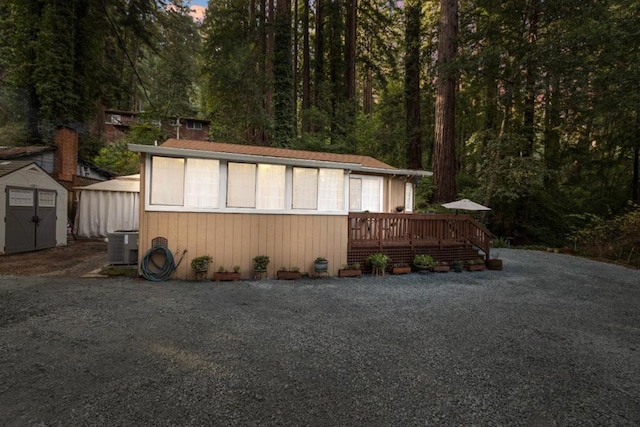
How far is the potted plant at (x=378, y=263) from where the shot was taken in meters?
6.65

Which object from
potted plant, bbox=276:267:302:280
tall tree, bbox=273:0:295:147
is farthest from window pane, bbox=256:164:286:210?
tall tree, bbox=273:0:295:147

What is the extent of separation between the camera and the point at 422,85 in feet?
54.9

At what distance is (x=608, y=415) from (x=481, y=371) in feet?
2.64

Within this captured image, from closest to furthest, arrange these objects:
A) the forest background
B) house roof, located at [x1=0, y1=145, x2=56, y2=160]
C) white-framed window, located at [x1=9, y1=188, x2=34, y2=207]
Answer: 1. white-framed window, located at [x1=9, y1=188, x2=34, y2=207]
2. the forest background
3. house roof, located at [x1=0, y1=145, x2=56, y2=160]

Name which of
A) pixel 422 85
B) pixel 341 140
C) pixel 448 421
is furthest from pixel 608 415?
pixel 422 85

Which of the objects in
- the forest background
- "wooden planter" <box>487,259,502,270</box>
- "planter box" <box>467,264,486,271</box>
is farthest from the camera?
the forest background

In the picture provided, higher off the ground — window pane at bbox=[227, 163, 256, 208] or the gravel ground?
window pane at bbox=[227, 163, 256, 208]

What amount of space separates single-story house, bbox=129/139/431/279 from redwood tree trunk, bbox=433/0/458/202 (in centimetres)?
544

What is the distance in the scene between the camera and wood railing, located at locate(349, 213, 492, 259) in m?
6.91

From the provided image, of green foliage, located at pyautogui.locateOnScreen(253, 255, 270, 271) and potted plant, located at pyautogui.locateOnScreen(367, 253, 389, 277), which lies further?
potted plant, located at pyautogui.locateOnScreen(367, 253, 389, 277)

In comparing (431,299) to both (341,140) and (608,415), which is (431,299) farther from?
(341,140)

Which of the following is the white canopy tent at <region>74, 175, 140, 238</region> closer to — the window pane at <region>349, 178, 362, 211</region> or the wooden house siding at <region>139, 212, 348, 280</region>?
the wooden house siding at <region>139, 212, 348, 280</region>

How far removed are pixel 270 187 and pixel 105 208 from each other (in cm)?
936

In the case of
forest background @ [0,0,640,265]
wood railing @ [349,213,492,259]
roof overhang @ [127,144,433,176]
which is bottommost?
wood railing @ [349,213,492,259]
